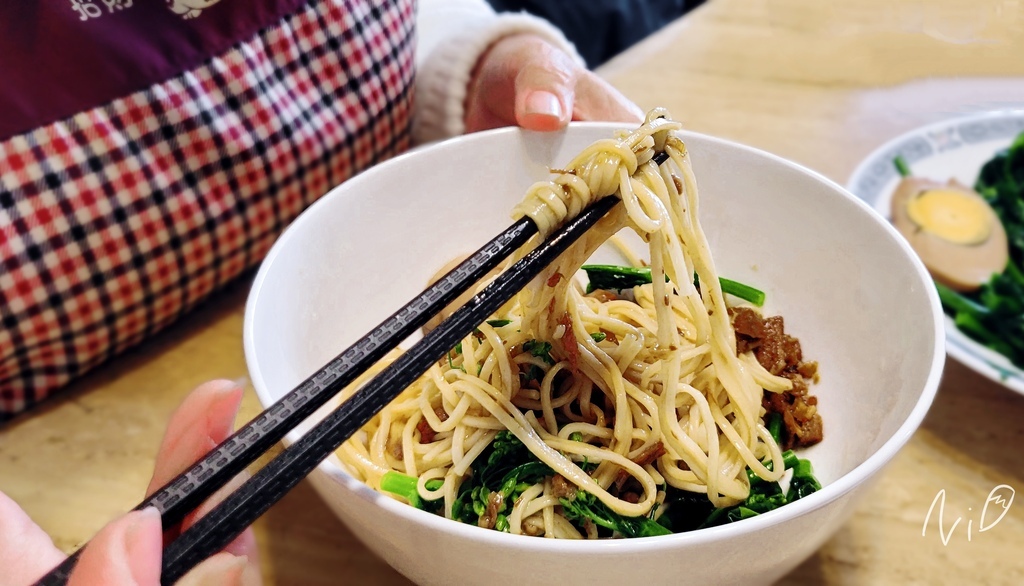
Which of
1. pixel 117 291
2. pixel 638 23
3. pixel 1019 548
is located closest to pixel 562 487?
pixel 1019 548

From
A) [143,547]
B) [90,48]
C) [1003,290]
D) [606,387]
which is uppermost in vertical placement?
[90,48]

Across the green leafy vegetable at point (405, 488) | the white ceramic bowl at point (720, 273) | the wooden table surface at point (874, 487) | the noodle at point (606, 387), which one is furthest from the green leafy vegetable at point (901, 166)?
the green leafy vegetable at point (405, 488)

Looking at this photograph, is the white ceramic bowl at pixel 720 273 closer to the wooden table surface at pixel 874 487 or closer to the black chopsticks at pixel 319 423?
the black chopsticks at pixel 319 423

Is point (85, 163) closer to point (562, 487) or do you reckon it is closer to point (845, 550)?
point (562, 487)

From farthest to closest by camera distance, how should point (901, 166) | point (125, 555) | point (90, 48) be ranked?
1. point (901, 166)
2. point (90, 48)
3. point (125, 555)

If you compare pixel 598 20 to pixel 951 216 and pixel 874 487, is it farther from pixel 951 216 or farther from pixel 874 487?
pixel 874 487

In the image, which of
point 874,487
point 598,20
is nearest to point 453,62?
point 598,20
